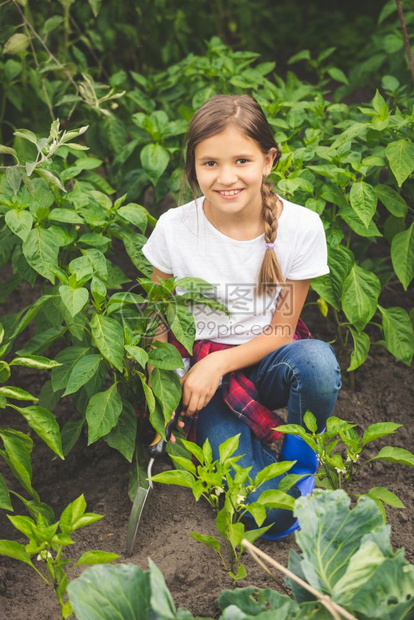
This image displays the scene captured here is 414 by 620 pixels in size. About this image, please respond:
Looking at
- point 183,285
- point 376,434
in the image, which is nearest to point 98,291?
point 183,285

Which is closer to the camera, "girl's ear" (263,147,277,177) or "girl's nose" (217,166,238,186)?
"girl's nose" (217,166,238,186)

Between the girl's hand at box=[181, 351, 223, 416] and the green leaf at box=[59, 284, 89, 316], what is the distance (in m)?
0.46

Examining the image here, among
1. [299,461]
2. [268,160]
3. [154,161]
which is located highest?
[268,160]

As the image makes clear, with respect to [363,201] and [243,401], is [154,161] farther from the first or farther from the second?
[243,401]

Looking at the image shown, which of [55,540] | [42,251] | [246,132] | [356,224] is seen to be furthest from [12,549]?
[356,224]

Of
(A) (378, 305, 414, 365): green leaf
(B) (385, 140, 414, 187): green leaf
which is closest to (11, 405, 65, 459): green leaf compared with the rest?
(A) (378, 305, 414, 365): green leaf

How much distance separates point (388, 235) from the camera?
2.75m

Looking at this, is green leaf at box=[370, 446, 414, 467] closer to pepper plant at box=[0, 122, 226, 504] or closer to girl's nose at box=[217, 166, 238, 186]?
pepper plant at box=[0, 122, 226, 504]

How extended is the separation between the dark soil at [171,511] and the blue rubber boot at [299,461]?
0.04 m

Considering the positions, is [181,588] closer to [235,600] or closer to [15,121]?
[235,600]

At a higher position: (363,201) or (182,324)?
(363,201)

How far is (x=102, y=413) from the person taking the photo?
6.98 ft

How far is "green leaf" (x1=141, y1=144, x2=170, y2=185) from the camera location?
2799mm

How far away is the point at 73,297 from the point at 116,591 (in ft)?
2.58
